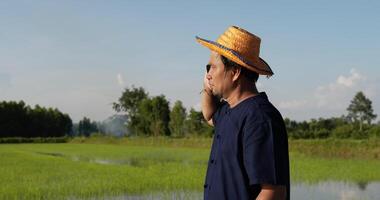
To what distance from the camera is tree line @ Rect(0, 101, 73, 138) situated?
65119mm

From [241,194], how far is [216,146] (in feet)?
0.74

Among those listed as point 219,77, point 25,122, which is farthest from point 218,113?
point 25,122

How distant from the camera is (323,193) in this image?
35.8 feet

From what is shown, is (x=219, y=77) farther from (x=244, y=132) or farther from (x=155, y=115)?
(x=155, y=115)

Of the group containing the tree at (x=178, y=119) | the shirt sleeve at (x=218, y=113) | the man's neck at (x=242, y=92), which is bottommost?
the shirt sleeve at (x=218, y=113)

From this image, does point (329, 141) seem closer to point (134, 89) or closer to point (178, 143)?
point (178, 143)

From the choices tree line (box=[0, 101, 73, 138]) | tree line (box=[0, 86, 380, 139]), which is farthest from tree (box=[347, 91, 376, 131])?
tree line (box=[0, 101, 73, 138])

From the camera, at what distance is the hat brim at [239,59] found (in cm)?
192

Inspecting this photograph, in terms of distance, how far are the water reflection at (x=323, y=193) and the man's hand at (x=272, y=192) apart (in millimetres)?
7935

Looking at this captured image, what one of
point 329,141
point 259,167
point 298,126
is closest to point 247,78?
point 259,167

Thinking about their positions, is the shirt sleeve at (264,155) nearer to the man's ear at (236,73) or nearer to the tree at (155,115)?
the man's ear at (236,73)

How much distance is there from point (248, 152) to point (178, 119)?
52134mm

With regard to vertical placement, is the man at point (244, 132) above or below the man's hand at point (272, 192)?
above

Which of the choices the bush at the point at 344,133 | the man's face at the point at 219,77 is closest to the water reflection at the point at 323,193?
the man's face at the point at 219,77
